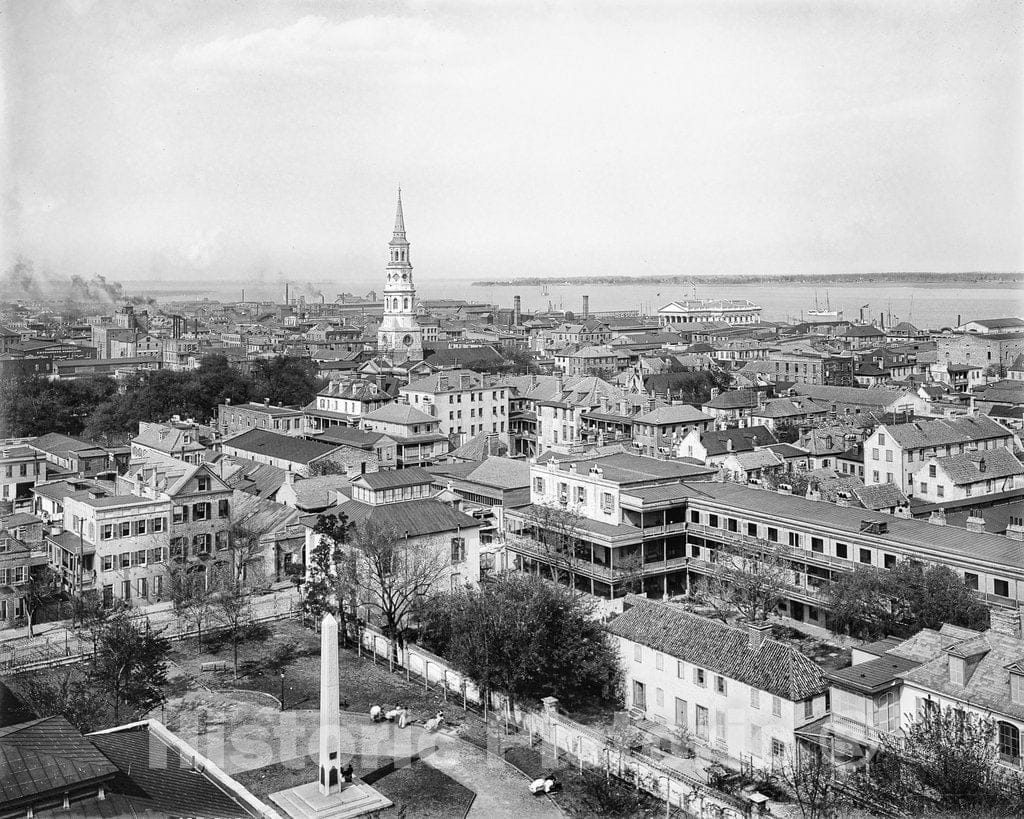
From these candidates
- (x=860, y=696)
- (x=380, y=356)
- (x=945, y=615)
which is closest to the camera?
(x=860, y=696)

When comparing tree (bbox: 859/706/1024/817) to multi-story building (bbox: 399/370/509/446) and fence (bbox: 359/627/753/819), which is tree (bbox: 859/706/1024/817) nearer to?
fence (bbox: 359/627/753/819)

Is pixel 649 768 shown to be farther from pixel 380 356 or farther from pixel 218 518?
pixel 380 356

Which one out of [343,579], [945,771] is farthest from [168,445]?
[945,771]

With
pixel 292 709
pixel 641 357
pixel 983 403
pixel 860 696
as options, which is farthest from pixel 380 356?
pixel 860 696

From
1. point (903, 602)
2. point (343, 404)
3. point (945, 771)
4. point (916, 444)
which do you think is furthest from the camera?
point (343, 404)

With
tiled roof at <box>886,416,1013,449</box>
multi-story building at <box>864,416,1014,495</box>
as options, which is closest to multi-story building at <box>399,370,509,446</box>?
multi-story building at <box>864,416,1014,495</box>

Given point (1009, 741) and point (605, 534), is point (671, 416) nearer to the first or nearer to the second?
point (605, 534)

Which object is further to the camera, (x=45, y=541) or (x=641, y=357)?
(x=641, y=357)
